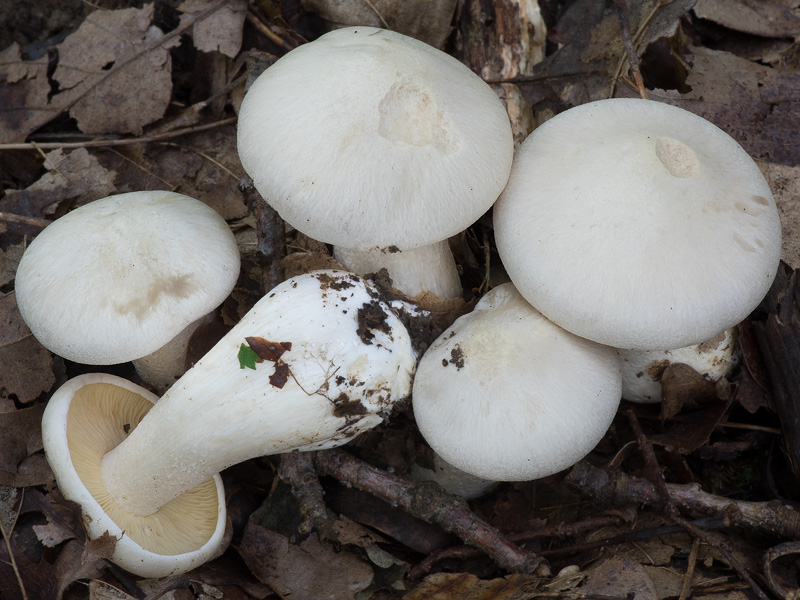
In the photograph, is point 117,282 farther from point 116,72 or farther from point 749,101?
point 749,101

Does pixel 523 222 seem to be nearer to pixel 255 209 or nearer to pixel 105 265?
pixel 255 209

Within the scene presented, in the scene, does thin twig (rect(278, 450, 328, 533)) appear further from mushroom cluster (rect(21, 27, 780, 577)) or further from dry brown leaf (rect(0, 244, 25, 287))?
dry brown leaf (rect(0, 244, 25, 287))

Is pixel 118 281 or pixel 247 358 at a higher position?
pixel 118 281

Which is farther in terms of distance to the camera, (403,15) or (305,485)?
(403,15)

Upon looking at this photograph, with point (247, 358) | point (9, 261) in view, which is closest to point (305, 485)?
point (247, 358)

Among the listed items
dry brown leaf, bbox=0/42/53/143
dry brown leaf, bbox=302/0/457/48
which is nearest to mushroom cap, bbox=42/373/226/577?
dry brown leaf, bbox=0/42/53/143

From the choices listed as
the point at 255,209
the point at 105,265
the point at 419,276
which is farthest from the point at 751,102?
the point at 105,265
